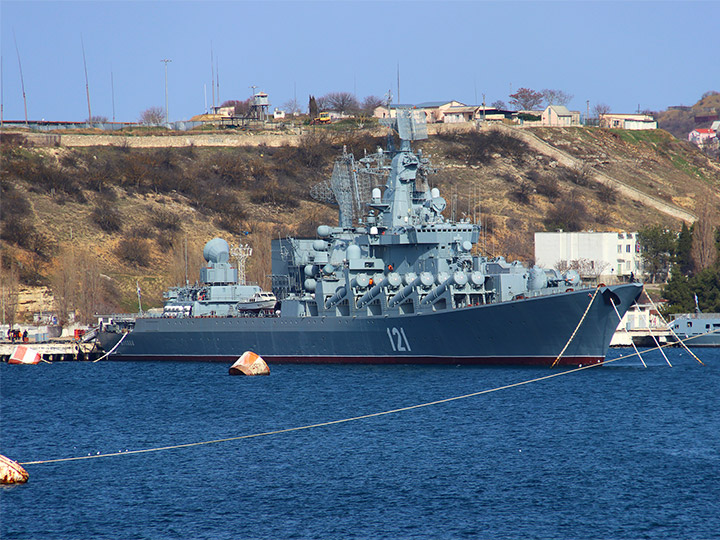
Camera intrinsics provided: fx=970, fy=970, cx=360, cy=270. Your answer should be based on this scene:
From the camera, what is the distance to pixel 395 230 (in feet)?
149

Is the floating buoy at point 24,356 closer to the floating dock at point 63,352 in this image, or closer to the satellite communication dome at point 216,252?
the floating dock at point 63,352

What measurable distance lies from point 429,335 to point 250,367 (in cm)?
827

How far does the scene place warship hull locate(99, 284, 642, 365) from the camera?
38.1m

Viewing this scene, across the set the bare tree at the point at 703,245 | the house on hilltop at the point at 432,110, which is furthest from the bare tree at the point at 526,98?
the bare tree at the point at 703,245

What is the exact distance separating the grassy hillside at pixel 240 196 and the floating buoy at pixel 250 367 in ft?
76.7

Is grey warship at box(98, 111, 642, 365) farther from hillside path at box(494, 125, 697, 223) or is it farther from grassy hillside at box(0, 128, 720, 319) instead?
hillside path at box(494, 125, 697, 223)

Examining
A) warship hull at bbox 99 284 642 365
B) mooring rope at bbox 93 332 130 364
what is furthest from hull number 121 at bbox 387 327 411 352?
mooring rope at bbox 93 332 130 364

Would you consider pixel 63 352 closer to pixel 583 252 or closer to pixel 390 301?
pixel 390 301

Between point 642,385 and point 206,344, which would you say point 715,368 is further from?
point 206,344

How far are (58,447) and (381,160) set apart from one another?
2552cm

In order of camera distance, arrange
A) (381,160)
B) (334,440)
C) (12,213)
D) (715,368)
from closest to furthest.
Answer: (334,440) → (715,368) → (381,160) → (12,213)

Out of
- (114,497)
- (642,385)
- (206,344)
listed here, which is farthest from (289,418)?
(206,344)

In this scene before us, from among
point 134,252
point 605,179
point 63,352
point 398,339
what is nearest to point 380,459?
point 398,339

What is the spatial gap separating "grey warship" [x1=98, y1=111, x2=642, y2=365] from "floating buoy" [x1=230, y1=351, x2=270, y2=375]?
3.08 meters
